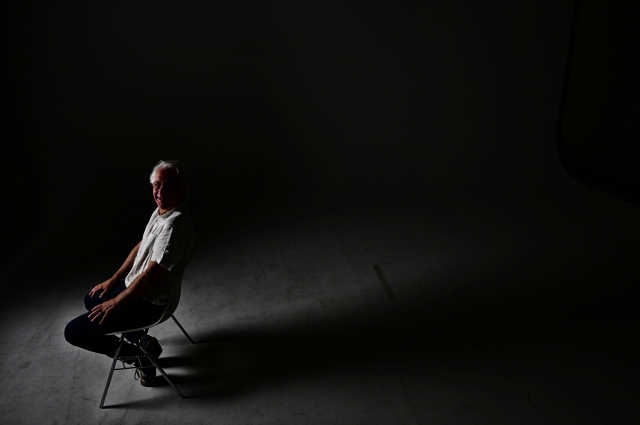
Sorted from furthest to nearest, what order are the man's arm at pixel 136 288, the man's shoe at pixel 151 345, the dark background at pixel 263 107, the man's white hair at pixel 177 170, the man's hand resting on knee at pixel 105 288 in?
the dark background at pixel 263 107, the man's shoe at pixel 151 345, the man's hand resting on knee at pixel 105 288, the man's white hair at pixel 177 170, the man's arm at pixel 136 288

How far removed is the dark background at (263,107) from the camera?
4.38 metres

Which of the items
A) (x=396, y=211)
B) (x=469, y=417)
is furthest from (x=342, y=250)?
(x=469, y=417)

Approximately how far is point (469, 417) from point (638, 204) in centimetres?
354

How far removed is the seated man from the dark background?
193cm

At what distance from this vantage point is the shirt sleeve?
2.39 m

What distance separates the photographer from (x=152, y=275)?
7.84 ft

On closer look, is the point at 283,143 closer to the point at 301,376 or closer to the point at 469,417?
the point at 301,376

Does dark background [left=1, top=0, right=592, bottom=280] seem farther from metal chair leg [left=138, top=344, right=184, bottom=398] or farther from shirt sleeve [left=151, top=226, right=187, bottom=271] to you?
shirt sleeve [left=151, top=226, right=187, bottom=271]

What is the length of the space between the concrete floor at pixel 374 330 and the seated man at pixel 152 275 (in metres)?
0.49

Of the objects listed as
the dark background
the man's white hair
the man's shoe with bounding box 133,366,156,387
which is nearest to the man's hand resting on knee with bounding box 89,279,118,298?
the man's shoe with bounding box 133,366,156,387

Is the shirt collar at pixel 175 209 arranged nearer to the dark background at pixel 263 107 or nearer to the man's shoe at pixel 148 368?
the man's shoe at pixel 148 368

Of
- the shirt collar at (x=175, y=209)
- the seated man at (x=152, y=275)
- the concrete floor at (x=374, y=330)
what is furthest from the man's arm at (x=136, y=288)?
the concrete floor at (x=374, y=330)

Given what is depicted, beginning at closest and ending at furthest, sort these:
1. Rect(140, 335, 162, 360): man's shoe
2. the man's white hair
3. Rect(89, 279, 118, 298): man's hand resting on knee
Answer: the man's white hair, Rect(89, 279, 118, 298): man's hand resting on knee, Rect(140, 335, 162, 360): man's shoe

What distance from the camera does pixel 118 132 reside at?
4.68m
